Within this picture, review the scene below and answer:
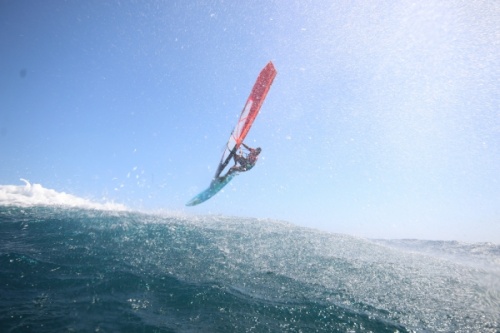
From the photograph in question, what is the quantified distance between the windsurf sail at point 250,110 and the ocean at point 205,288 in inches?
239

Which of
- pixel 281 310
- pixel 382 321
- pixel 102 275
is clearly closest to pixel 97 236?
pixel 102 275

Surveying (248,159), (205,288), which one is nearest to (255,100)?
(248,159)

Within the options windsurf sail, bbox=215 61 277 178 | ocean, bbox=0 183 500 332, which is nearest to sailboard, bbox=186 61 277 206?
windsurf sail, bbox=215 61 277 178

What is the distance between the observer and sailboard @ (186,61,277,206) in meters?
16.6

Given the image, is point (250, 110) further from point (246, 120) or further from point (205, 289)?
point (205, 289)

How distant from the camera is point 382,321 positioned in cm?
639

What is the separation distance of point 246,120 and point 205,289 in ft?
43.9

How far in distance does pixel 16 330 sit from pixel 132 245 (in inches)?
265

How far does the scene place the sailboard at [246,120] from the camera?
16625 mm

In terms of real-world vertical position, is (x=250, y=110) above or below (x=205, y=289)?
above

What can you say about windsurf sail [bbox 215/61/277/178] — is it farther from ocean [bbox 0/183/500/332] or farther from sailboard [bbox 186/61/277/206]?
ocean [bbox 0/183/500/332]

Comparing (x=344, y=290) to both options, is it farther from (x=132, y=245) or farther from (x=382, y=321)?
(x=132, y=245)

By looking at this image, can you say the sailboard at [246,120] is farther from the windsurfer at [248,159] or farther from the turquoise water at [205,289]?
the turquoise water at [205,289]

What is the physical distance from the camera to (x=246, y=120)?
18.4 m
